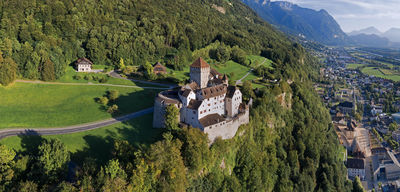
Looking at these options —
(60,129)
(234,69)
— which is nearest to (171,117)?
(60,129)

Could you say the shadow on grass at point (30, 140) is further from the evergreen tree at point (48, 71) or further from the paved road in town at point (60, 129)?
the evergreen tree at point (48, 71)

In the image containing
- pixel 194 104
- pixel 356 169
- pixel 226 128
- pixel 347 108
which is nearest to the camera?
pixel 194 104

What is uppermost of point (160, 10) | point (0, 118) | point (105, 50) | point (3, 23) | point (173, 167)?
point (160, 10)

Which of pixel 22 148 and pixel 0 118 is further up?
pixel 0 118

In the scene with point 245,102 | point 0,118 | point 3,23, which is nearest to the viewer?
point 0,118

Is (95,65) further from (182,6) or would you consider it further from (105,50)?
(182,6)

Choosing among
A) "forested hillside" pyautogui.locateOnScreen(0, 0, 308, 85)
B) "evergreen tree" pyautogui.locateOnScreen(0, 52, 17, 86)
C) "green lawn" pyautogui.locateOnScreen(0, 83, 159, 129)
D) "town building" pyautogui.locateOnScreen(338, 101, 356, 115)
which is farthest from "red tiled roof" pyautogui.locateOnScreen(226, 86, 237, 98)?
"town building" pyautogui.locateOnScreen(338, 101, 356, 115)

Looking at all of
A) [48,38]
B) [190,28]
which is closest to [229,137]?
[48,38]

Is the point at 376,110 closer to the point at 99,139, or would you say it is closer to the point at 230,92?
the point at 230,92
